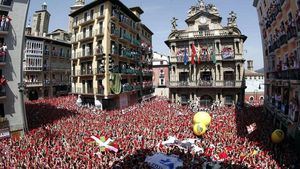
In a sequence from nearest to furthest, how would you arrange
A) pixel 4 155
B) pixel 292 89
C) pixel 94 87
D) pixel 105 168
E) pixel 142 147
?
pixel 105 168
pixel 4 155
pixel 142 147
pixel 292 89
pixel 94 87

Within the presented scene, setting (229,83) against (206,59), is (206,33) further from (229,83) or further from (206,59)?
(229,83)

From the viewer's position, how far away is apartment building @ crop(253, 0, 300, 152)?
64.1 ft

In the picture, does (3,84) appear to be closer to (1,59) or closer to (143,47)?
(1,59)

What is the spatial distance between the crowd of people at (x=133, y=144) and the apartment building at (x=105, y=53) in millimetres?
8957

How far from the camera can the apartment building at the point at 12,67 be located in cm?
2353

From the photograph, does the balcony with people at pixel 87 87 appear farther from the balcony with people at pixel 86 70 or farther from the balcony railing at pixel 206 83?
the balcony railing at pixel 206 83

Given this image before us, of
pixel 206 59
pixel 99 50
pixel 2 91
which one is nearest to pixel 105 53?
pixel 99 50

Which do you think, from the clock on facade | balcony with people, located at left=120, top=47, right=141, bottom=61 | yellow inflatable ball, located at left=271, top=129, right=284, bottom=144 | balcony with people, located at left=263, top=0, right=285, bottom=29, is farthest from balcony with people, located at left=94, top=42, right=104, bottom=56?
yellow inflatable ball, located at left=271, top=129, right=284, bottom=144

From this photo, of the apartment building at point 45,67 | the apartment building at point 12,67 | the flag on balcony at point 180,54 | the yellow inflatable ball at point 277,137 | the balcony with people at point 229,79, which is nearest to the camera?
the yellow inflatable ball at point 277,137

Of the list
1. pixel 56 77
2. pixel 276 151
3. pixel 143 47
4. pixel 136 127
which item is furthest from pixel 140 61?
pixel 276 151

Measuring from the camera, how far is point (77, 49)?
143 feet

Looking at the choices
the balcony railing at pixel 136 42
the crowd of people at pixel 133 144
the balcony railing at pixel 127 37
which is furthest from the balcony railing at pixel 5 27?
the balcony railing at pixel 136 42

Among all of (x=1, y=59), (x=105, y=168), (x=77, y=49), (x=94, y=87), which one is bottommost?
(x=105, y=168)

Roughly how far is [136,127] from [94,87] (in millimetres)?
15623
